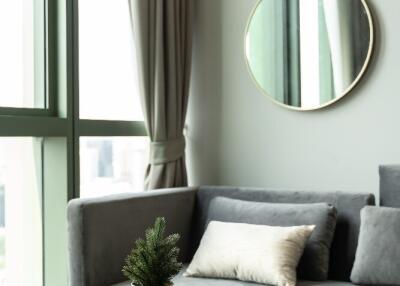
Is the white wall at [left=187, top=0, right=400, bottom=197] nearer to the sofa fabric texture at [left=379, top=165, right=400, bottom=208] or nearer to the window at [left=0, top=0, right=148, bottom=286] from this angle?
the sofa fabric texture at [left=379, top=165, right=400, bottom=208]

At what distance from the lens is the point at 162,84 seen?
291cm

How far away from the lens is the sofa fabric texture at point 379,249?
2.09 meters

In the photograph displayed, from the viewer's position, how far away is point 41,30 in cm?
257

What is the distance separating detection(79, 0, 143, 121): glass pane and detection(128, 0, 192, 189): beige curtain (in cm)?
8

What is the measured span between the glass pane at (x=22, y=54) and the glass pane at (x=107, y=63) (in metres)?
0.23

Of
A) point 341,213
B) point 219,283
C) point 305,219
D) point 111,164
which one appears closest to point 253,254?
point 219,283

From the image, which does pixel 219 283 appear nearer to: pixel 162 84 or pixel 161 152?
pixel 161 152

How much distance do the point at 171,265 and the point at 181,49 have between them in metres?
1.75

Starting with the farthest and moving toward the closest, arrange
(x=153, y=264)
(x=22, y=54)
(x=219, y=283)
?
(x=22, y=54), (x=219, y=283), (x=153, y=264)

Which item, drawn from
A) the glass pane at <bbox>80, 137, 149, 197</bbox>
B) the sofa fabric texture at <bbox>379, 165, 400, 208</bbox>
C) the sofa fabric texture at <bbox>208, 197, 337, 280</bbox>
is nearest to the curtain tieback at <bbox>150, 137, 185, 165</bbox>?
the glass pane at <bbox>80, 137, 149, 197</bbox>

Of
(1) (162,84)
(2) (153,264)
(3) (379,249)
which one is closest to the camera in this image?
(2) (153,264)

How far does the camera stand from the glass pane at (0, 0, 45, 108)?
245 centimetres

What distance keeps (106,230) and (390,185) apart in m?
1.23

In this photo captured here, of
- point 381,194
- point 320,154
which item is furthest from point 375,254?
point 320,154
